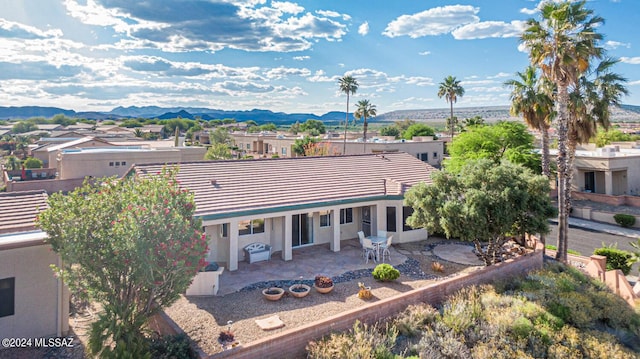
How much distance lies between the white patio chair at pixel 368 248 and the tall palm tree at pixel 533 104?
1360cm

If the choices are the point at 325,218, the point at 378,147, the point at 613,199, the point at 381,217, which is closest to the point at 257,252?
the point at 325,218

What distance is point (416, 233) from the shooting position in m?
21.4

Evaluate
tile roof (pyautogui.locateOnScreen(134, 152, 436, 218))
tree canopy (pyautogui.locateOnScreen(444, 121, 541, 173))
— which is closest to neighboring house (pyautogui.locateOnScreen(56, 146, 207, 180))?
tile roof (pyautogui.locateOnScreen(134, 152, 436, 218))

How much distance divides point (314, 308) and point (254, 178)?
9327 millimetres

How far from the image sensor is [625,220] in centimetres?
2986

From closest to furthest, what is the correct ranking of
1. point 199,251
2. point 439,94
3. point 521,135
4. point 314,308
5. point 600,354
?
1. point 199,251
2. point 600,354
3. point 314,308
4. point 521,135
5. point 439,94

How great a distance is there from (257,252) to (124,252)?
30.3 feet

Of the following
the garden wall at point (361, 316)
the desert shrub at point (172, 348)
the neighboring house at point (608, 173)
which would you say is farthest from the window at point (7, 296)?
the neighboring house at point (608, 173)

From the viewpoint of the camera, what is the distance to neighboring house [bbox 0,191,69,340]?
1060 cm

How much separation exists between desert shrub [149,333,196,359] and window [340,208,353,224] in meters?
12.5

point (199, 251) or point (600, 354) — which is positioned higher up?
point (199, 251)

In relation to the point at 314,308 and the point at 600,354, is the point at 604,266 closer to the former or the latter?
the point at 600,354

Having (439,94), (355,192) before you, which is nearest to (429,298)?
(355,192)

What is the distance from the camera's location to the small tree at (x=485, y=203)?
1449cm
